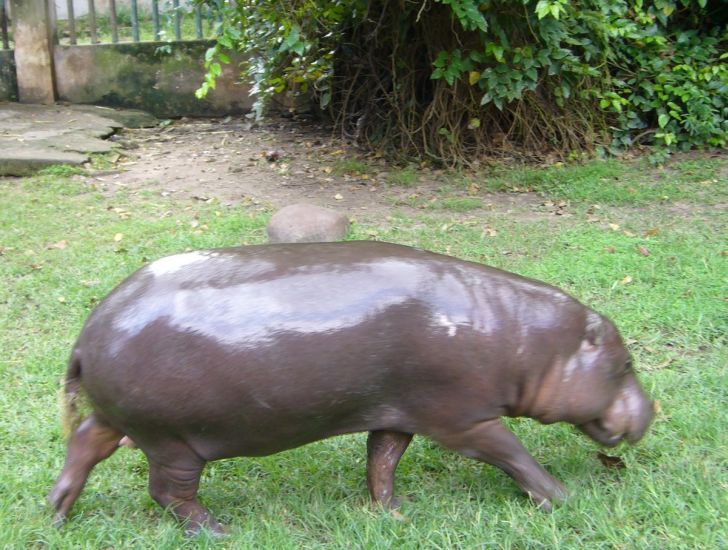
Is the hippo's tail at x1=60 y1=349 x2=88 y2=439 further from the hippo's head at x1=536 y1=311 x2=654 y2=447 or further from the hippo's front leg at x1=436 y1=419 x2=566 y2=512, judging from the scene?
the hippo's head at x1=536 y1=311 x2=654 y2=447

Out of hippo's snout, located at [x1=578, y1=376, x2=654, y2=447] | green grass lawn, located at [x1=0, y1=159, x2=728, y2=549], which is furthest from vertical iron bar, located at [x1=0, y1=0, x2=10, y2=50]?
hippo's snout, located at [x1=578, y1=376, x2=654, y2=447]

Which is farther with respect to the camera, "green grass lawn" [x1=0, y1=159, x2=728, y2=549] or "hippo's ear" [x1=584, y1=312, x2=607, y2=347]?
"hippo's ear" [x1=584, y1=312, x2=607, y2=347]

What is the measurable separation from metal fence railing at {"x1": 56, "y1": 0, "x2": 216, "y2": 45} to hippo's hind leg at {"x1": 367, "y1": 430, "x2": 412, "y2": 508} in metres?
7.29

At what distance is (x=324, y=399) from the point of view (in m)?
2.79

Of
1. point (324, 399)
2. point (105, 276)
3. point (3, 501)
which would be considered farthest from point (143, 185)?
point (324, 399)

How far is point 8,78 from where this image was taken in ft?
32.4

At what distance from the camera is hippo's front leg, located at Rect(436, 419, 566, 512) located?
2967 mm

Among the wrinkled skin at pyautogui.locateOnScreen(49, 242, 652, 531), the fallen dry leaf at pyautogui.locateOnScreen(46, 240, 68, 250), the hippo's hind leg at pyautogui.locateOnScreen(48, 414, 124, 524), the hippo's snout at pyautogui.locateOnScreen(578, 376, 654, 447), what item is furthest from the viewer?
the fallen dry leaf at pyautogui.locateOnScreen(46, 240, 68, 250)

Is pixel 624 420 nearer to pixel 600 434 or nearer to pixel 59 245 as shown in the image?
pixel 600 434

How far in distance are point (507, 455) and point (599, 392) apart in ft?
1.46

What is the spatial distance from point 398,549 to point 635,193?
493 cm

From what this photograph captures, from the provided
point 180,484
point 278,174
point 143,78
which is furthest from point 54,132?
point 180,484

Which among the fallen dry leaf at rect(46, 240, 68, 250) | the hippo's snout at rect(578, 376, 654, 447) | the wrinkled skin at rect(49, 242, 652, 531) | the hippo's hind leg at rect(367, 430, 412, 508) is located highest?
the wrinkled skin at rect(49, 242, 652, 531)

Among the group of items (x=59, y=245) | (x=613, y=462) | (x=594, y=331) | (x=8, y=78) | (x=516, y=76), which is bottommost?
(x=59, y=245)
